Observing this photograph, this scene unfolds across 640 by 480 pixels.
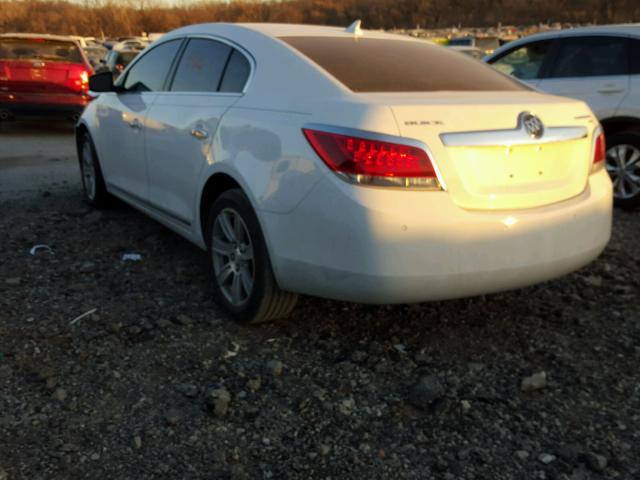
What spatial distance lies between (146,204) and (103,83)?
3.67ft

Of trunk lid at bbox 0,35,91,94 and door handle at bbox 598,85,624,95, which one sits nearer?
door handle at bbox 598,85,624,95

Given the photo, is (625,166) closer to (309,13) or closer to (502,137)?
(502,137)

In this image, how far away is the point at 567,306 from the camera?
375 cm

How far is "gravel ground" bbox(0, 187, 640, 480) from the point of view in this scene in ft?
7.82

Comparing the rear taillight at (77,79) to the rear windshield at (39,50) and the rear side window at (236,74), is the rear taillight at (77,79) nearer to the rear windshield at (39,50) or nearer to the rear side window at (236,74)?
the rear windshield at (39,50)

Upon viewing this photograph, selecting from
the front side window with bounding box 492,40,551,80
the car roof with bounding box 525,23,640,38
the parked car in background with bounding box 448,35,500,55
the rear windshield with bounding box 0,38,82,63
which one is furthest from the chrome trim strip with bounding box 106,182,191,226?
the parked car in background with bounding box 448,35,500,55

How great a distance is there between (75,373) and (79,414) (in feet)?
1.12

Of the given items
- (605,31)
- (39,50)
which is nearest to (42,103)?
(39,50)

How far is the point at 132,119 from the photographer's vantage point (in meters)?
4.51

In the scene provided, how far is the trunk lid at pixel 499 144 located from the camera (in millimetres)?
2689

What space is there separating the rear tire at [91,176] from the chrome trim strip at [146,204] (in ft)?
0.89

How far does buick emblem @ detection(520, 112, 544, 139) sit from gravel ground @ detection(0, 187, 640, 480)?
41.8 inches

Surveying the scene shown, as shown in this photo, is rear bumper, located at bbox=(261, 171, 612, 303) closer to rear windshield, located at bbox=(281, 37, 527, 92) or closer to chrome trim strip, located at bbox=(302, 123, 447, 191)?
chrome trim strip, located at bbox=(302, 123, 447, 191)

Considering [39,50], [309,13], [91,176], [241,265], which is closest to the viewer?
[241,265]
